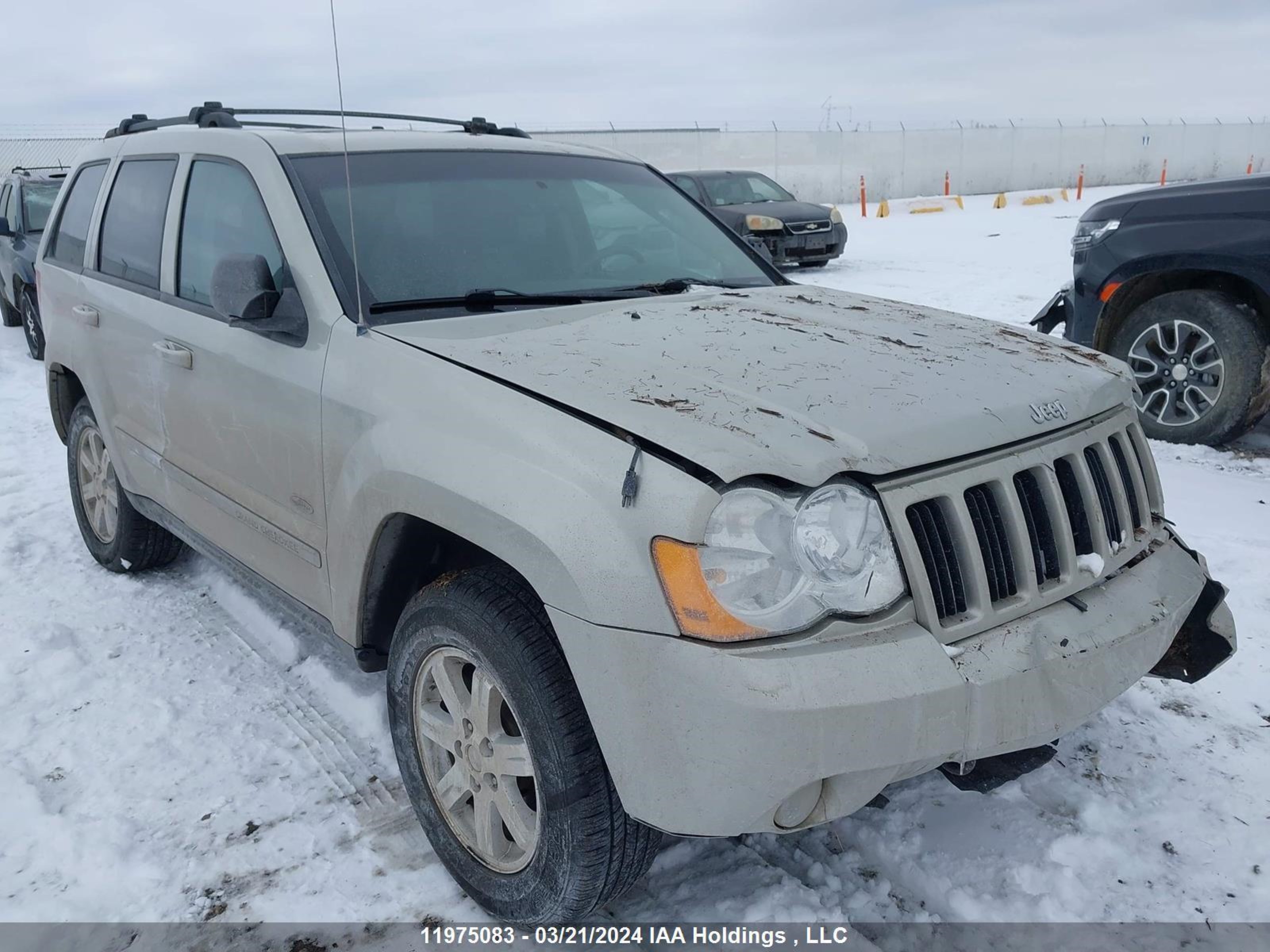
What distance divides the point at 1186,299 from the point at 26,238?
10556mm

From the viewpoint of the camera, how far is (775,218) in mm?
13609

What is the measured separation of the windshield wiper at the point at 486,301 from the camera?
2.71 metres

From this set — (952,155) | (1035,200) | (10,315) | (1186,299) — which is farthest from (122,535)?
(952,155)

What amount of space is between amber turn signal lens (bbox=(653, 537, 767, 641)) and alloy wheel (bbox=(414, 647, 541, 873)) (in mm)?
512

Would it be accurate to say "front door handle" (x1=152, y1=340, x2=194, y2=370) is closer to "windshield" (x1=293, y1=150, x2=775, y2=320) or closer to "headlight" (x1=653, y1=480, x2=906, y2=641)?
"windshield" (x1=293, y1=150, x2=775, y2=320)

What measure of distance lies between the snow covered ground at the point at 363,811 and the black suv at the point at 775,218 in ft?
32.9

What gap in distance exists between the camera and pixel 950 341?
8.92 feet

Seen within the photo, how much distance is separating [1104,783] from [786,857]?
3.14 ft

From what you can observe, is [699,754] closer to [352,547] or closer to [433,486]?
[433,486]

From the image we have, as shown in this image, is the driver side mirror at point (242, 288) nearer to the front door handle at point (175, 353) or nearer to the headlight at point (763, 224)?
the front door handle at point (175, 353)

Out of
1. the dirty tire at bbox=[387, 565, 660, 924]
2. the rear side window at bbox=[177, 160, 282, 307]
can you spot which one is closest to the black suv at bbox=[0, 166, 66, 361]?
the rear side window at bbox=[177, 160, 282, 307]

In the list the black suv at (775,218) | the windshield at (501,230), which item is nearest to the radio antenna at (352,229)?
the windshield at (501,230)

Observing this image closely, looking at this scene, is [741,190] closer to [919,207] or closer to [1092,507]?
[919,207]

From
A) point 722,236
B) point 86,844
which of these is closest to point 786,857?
point 86,844
